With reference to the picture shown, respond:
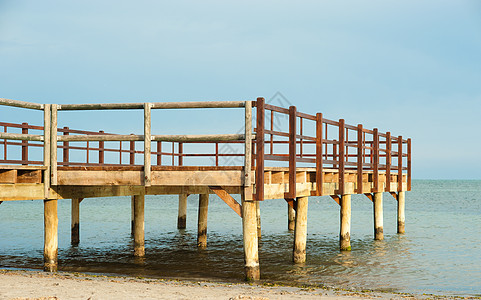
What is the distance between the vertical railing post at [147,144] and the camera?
39.3 feet

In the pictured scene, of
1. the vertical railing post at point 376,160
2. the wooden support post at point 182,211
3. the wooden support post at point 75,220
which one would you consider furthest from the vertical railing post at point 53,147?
the wooden support post at point 182,211

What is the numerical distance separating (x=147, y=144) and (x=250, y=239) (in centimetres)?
286

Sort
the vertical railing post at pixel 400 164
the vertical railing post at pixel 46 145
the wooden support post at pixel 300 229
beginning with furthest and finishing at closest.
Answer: the vertical railing post at pixel 400 164
the wooden support post at pixel 300 229
the vertical railing post at pixel 46 145

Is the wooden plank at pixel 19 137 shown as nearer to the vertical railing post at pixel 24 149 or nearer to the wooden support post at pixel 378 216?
the vertical railing post at pixel 24 149

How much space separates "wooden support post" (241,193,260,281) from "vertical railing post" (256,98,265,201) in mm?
347

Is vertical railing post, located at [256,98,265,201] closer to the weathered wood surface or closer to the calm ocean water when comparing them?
the weathered wood surface

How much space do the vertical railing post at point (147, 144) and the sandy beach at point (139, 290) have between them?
2.07 metres

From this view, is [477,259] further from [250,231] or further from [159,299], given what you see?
[159,299]

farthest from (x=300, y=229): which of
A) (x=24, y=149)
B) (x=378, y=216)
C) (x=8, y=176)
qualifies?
(x=378, y=216)

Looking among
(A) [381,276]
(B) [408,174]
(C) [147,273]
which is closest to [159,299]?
(C) [147,273]

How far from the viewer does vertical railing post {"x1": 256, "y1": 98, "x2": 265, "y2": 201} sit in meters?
11.3

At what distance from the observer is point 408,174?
25.1 m

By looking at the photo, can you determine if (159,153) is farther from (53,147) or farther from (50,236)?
(53,147)

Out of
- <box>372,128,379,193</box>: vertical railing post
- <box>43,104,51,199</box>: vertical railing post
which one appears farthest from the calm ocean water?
<box>43,104,51,199</box>: vertical railing post
